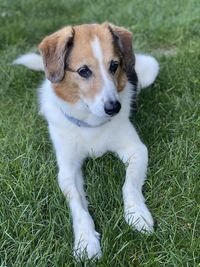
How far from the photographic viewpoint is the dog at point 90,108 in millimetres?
3397

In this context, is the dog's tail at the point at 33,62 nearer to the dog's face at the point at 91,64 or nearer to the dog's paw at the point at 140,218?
the dog's face at the point at 91,64

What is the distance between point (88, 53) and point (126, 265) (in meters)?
1.42

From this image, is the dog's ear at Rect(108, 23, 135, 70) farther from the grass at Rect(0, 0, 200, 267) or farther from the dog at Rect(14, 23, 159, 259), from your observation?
the grass at Rect(0, 0, 200, 267)

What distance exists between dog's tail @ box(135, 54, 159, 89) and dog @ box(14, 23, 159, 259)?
2.25 ft

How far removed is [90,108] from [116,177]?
1.62 feet

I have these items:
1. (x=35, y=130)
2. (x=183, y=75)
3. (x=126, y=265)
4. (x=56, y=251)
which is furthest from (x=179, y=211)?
(x=183, y=75)

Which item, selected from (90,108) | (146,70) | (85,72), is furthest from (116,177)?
(146,70)

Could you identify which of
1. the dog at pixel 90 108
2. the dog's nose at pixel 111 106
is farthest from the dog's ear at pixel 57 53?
the dog's nose at pixel 111 106

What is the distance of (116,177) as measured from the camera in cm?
364

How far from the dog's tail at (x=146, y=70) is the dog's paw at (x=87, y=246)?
6.76 feet

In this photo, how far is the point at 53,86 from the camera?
383 cm

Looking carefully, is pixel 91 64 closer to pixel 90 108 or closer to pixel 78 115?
pixel 90 108

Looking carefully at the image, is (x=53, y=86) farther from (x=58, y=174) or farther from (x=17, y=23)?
(x=17, y=23)

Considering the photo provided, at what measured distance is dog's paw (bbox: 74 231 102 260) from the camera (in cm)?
289
